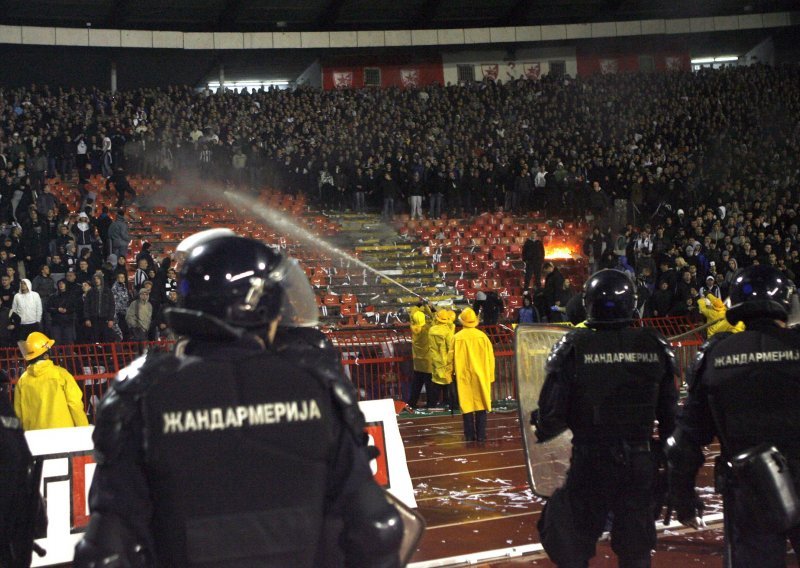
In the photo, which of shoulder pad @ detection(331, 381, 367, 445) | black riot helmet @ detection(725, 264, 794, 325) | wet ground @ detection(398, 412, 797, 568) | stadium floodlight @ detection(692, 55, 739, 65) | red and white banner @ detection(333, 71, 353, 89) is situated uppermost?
stadium floodlight @ detection(692, 55, 739, 65)

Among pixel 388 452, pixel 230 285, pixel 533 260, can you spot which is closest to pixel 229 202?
pixel 533 260

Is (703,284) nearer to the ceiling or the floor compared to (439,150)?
nearer to the floor

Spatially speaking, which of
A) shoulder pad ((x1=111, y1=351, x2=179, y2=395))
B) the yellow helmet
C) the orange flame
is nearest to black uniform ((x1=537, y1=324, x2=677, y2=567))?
shoulder pad ((x1=111, y1=351, x2=179, y2=395))

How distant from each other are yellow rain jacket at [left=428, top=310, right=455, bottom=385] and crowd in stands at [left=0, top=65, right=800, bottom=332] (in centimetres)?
475

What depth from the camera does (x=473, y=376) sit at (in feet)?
36.3

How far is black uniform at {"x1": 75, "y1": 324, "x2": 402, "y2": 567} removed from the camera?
2111mm

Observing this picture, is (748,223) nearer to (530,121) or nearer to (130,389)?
(530,121)

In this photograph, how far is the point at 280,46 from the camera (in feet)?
Answer: 111

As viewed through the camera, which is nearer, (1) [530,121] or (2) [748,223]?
(2) [748,223]

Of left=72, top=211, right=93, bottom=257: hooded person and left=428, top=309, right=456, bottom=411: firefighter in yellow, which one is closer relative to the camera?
left=428, top=309, right=456, bottom=411: firefighter in yellow

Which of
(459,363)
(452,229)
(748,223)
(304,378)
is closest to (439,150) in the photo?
(452,229)

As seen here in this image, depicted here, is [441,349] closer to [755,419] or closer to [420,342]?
[420,342]

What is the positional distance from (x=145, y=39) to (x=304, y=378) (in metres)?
32.2

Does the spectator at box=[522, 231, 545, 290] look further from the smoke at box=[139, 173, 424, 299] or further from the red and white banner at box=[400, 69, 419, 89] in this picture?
the red and white banner at box=[400, 69, 419, 89]
